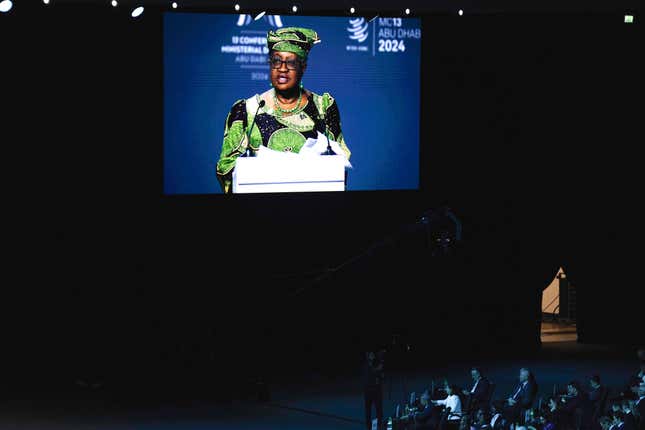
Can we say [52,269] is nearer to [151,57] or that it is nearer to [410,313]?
[151,57]

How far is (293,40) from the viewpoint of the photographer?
15555 mm

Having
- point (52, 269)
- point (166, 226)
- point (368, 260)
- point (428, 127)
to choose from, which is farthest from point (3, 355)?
point (428, 127)

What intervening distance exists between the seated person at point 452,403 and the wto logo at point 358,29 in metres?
4.75

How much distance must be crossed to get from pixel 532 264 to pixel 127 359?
6.06 m

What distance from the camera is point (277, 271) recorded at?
16.8m

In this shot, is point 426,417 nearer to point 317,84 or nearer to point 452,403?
point 452,403

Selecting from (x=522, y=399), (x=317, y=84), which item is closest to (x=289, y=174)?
(x=317, y=84)

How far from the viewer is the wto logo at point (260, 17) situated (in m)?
15.3

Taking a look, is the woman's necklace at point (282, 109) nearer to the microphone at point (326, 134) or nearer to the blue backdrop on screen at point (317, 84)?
the blue backdrop on screen at point (317, 84)

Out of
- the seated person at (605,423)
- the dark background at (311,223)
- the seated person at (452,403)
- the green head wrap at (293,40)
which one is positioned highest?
the green head wrap at (293,40)

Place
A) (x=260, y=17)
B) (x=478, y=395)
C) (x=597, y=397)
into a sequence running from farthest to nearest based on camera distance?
1. (x=260, y=17)
2. (x=478, y=395)
3. (x=597, y=397)

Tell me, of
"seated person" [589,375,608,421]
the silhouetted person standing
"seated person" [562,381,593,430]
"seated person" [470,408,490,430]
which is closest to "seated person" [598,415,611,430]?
"seated person" [562,381,593,430]

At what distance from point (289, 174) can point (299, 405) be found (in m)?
2.75

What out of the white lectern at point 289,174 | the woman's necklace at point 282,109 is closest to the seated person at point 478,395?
the white lectern at point 289,174
